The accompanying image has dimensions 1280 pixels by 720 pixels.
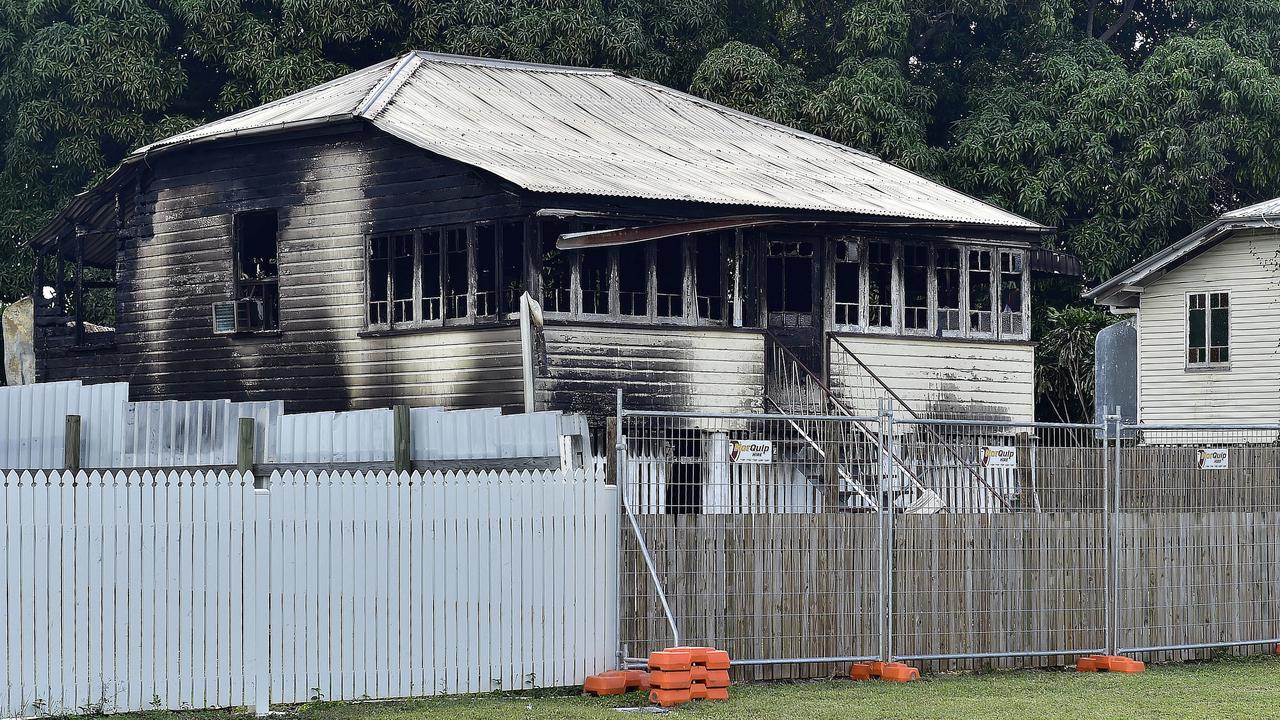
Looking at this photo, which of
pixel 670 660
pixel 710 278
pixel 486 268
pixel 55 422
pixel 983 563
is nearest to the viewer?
pixel 670 660

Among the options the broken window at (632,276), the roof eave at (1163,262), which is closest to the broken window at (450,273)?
the broken window at (632,276)

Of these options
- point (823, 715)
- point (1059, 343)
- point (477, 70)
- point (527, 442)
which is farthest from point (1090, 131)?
point (823, 715)

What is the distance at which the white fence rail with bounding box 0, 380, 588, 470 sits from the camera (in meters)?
18.0

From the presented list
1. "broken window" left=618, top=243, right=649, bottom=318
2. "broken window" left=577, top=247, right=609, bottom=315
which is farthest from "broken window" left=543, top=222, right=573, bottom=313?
"broken window" left=618, top=243, right=649, bottom=318

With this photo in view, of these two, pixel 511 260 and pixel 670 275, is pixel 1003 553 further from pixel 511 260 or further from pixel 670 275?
pixel 670 275

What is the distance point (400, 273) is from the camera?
944 inches

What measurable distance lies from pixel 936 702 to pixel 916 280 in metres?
13.4

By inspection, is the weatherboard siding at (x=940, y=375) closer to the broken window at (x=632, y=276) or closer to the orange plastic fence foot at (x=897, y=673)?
the broken window at (x=632, y=276)

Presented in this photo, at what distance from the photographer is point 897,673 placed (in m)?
14.9

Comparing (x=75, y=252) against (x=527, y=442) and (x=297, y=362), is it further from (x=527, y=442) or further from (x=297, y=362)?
(x=527, y=442)

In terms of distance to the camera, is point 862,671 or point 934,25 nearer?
point 862,671

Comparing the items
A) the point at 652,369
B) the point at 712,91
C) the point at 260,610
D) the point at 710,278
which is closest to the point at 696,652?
the point at 260,610

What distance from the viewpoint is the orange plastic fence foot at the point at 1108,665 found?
624 inches

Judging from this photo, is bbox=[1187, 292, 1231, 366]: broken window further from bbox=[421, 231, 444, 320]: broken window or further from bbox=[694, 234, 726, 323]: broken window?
bbox=[421, 231, 444, 320]: broken window
